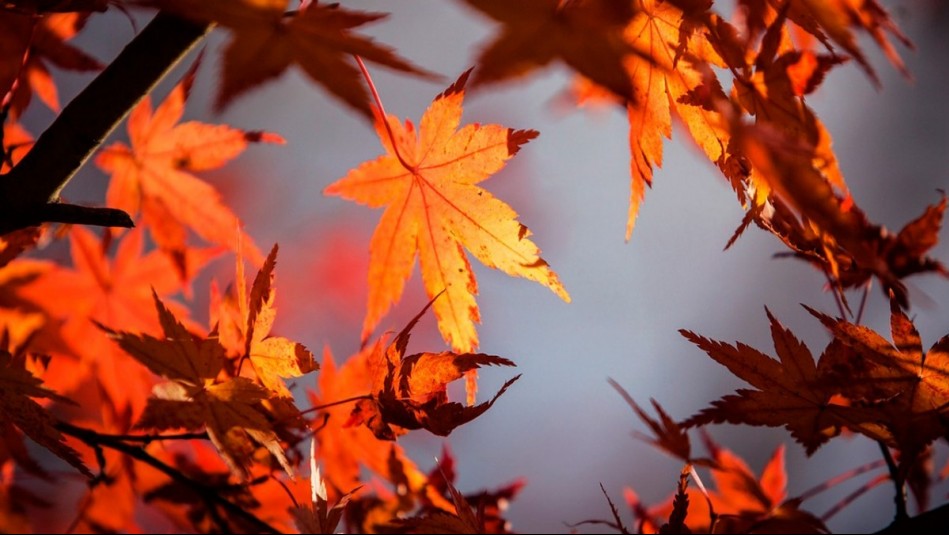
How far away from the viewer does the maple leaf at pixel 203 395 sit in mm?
554

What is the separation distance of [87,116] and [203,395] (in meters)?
0.26

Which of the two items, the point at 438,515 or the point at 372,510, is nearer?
the point at 438,515

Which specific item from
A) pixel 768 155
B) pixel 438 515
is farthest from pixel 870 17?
pixel 438 515

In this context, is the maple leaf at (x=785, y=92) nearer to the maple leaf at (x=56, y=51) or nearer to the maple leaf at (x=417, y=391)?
the maple leaf at (x=417, y=391)

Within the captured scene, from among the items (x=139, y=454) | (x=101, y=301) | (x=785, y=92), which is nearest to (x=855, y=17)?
(x=785, y=92)

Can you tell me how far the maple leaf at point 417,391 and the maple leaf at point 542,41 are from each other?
0.83 ft

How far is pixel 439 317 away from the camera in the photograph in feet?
2.42

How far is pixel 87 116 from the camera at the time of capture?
0.54 meters

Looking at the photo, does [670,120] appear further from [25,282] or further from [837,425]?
[25,282]

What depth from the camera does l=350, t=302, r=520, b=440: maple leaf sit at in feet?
1.90

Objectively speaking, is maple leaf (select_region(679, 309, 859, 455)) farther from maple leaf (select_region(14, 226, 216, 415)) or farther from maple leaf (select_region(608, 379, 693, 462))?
maple leaf (select_region(14, 226, 216, 415))

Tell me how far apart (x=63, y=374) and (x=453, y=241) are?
63cm

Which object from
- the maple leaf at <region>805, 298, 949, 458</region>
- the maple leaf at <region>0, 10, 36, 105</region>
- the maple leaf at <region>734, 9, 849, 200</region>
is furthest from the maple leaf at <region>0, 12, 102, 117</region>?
the maple leaf at <region>805, 298, 949, 458</region>

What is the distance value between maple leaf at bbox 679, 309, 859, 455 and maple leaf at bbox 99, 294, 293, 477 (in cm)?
39
